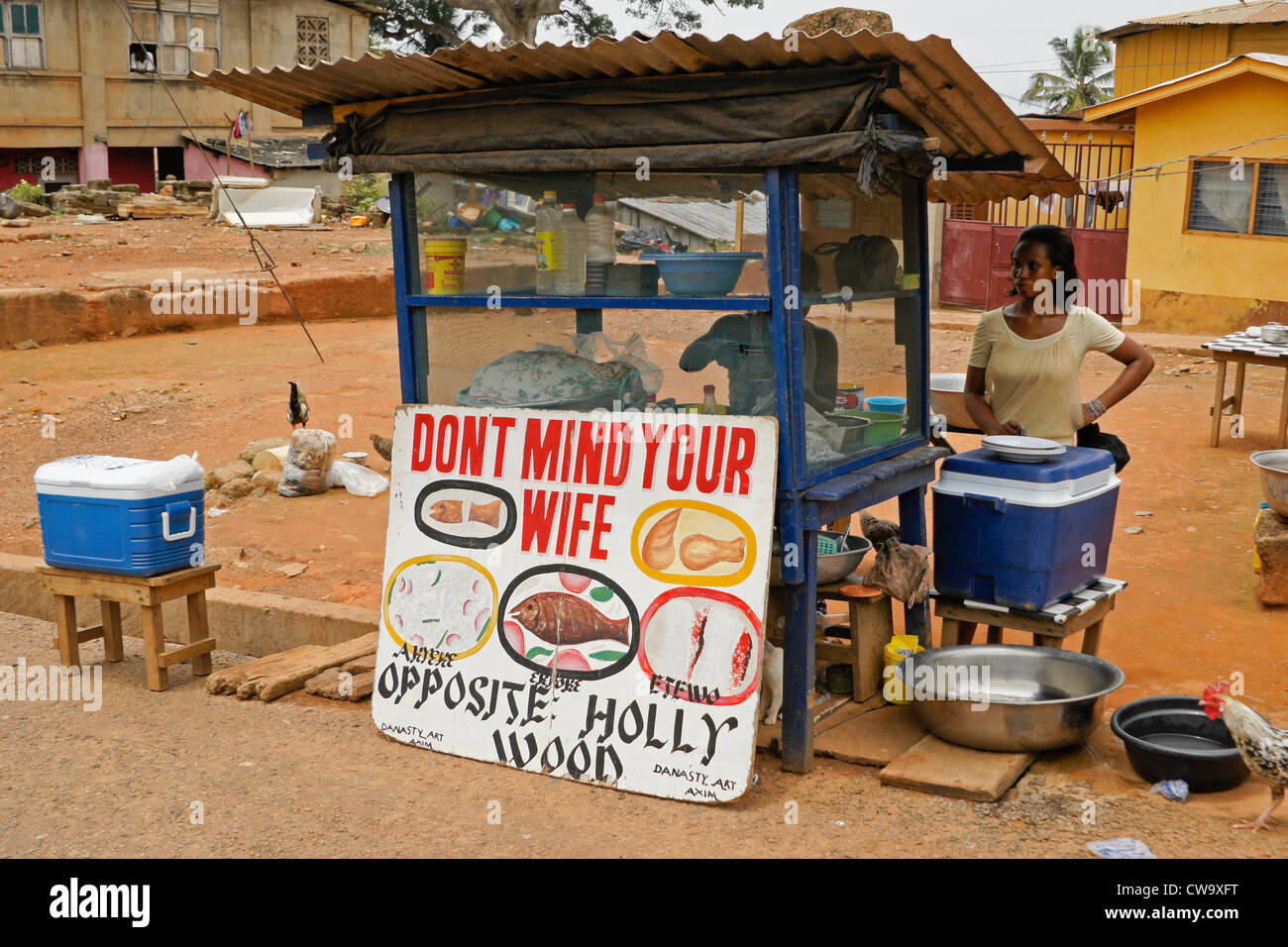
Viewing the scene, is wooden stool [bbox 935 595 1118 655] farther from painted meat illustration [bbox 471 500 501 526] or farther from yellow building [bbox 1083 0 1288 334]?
yellow building [bbox 1083 0 1288 334]

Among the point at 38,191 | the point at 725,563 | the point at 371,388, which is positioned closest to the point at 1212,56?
the point at 371,388

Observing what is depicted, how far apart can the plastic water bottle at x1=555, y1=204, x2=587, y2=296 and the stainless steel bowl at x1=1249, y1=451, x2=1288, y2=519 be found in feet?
11.9

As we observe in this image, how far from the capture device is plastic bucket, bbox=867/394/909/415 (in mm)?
4754

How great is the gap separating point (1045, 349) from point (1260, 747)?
1.88 meters

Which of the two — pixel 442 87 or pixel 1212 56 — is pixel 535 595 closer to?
pixel 442 87

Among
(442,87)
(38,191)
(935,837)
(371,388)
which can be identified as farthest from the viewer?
(38,191)

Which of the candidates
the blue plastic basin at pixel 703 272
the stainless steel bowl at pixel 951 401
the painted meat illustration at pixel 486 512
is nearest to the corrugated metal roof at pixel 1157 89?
the stainless steel bowl at pixel 951 401

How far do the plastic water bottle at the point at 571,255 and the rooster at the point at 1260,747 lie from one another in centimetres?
261

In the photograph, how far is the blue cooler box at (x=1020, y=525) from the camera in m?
4.34

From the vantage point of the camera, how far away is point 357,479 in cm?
857

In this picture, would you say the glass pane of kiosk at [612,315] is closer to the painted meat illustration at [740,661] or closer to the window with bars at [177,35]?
the painted meat illustration at [740,661]

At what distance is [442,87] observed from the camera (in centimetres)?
446

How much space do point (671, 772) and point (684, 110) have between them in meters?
2.19

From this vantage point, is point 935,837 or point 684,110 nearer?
point 935,837
